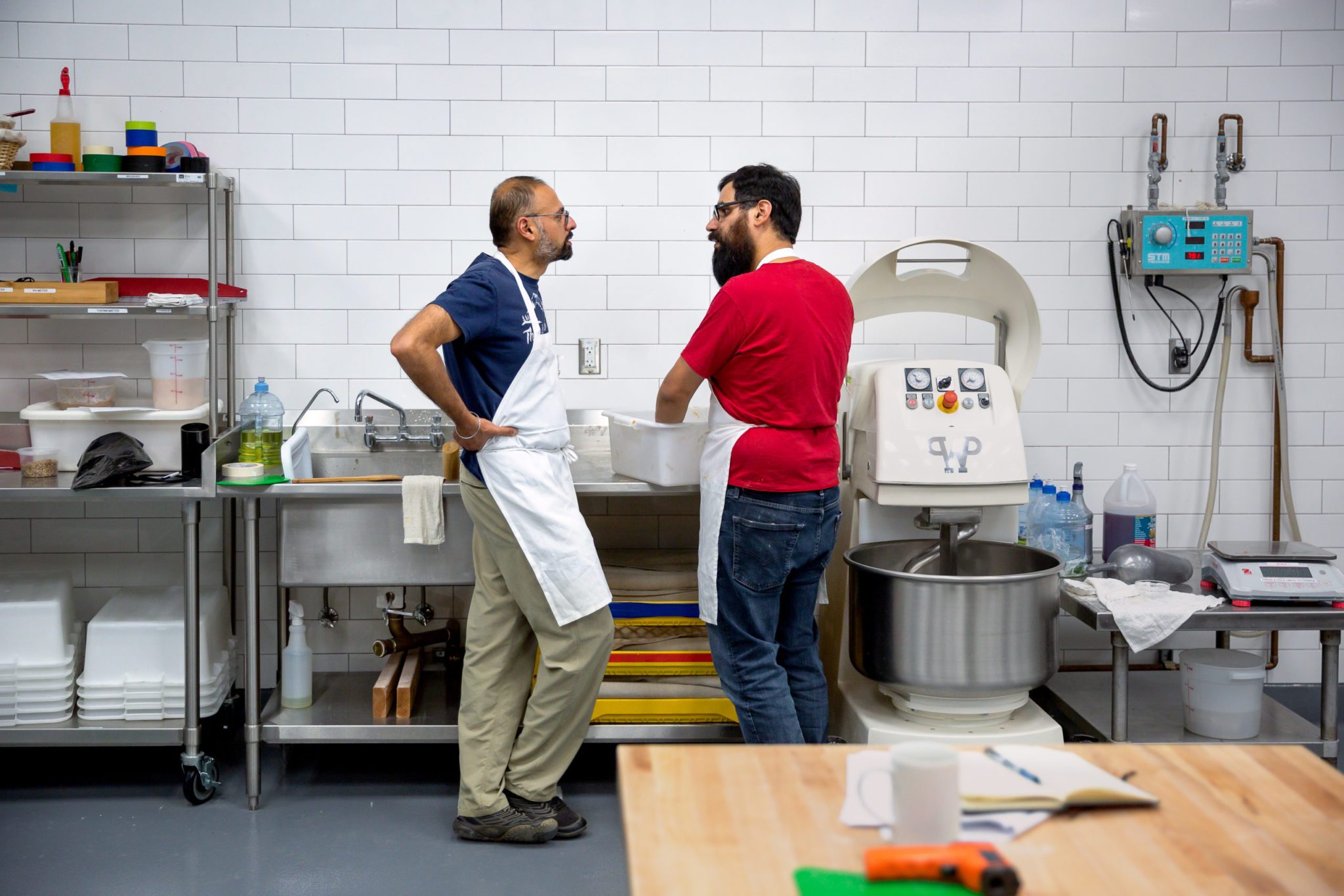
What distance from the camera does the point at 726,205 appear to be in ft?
9.61

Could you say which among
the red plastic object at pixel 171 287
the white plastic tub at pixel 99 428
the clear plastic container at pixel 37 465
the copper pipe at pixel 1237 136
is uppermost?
the copper pipe at pixel 1237 136

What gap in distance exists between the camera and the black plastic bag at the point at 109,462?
10.4 ft

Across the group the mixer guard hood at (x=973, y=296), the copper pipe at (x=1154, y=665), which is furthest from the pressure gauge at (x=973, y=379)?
the copper pipe at (x=1154, y=665)

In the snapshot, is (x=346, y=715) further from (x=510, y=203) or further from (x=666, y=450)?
(x=510, y=203)

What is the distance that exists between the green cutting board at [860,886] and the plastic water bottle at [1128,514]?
8.72ft

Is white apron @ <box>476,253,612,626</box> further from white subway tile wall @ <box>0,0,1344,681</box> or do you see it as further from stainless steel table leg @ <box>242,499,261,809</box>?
white subway tile wall @ <box>0,0,1344,681</box>

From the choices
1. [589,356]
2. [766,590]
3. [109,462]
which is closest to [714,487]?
[766,590]

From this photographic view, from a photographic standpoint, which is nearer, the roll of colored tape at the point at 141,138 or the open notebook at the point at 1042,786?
the open notebook at the point at 1042,786

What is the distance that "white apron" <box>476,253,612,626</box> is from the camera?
2840mm

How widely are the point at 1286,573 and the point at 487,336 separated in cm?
236

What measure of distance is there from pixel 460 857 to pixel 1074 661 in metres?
2.45

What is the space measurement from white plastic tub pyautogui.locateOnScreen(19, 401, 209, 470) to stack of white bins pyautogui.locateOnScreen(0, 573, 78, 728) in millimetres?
472

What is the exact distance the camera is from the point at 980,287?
11.0ft

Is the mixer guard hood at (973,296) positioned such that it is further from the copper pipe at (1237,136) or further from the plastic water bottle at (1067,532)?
the copper pipe at (1237,136)
